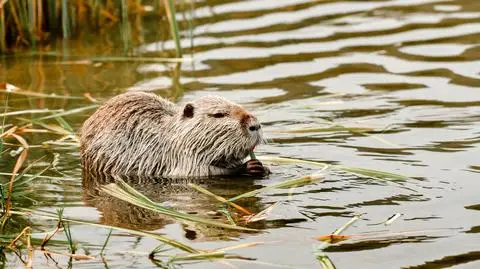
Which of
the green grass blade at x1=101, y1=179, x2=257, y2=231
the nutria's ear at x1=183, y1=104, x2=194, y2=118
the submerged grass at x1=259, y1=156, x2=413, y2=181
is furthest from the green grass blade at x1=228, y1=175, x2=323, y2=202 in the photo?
the nutria's ear at x1=183, y1=104, x2=194, y2=118

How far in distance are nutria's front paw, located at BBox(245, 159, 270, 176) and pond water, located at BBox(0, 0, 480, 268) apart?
5 cm

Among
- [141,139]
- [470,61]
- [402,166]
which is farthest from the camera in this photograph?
[470,61]

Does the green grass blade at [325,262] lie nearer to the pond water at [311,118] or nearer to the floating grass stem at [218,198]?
the pond water at [311,118]

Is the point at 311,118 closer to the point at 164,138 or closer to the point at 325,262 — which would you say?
the point at 164,138

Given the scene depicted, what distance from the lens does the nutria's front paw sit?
5234mm

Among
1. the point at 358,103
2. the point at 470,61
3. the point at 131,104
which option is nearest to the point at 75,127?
the point at 131,104

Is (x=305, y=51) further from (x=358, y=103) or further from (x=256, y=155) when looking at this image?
(x=256, y=155)

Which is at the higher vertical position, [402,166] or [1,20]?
[1,20]

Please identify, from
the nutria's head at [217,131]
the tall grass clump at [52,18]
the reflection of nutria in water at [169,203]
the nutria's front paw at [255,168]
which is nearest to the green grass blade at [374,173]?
the reflection of nutria in water at [169,203]

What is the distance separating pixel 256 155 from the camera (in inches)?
222

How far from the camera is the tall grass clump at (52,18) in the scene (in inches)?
302

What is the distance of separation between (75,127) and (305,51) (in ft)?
6.97

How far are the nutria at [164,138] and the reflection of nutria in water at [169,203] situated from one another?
9cm

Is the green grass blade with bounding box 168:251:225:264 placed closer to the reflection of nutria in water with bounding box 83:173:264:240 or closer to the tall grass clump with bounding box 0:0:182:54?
the reflection of nutria in water with bounding box 83:173:264:240
